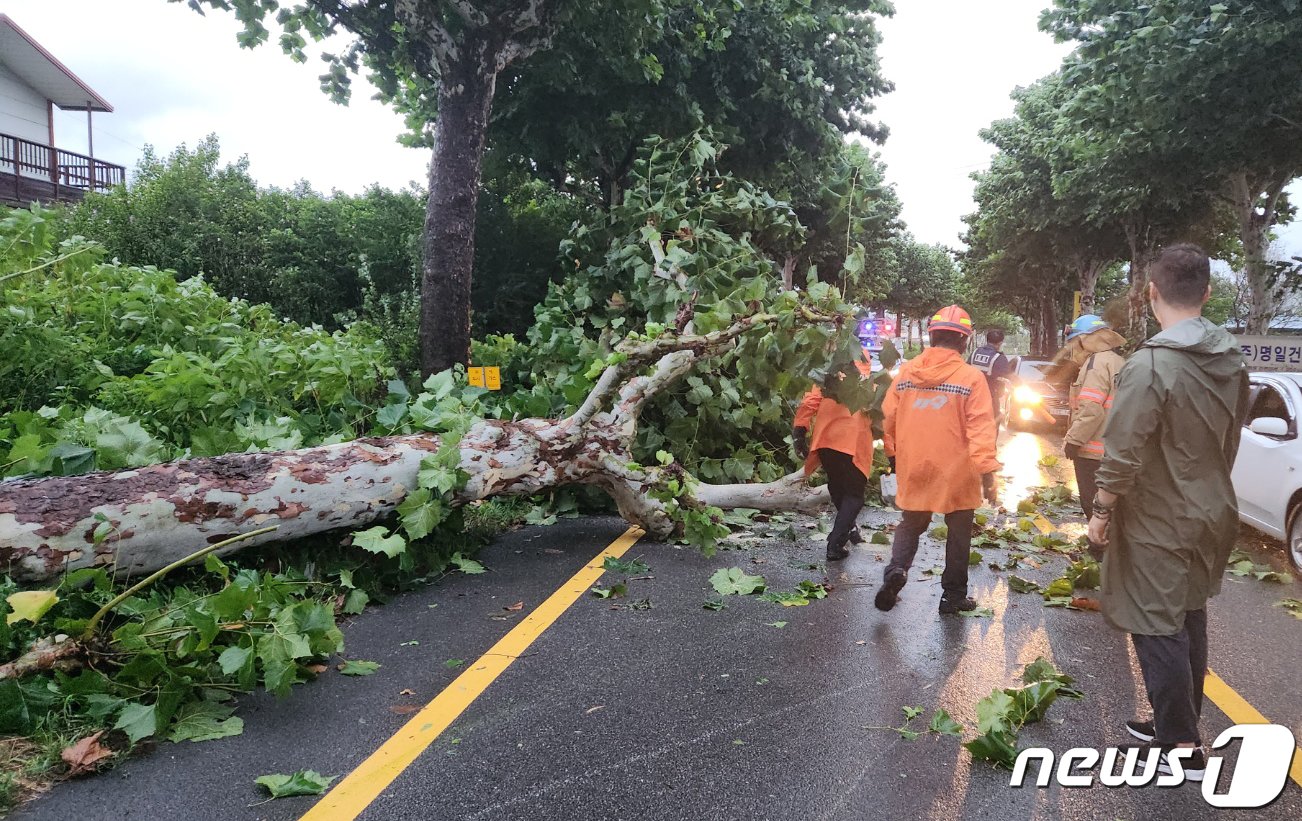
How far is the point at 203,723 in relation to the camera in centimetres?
A: 320

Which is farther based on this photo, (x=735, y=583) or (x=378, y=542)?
(x=735, y=583)

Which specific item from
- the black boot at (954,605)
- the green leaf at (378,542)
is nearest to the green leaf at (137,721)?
the green leaf at (378,542)

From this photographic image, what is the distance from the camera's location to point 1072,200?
2562 centimetres

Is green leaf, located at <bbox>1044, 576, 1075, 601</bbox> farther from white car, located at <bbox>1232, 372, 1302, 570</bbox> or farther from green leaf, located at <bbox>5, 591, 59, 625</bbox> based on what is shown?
green leaf, located at <bbox>5, 591, 59, 625</bbox>

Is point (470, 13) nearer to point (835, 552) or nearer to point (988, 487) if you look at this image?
point (835, 552)

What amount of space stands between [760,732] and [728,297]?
176 inches

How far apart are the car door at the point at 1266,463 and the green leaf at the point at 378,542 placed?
20.4 feet

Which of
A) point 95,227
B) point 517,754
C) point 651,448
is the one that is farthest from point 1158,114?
point 95,227

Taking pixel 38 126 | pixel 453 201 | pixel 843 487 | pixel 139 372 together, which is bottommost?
pixel 843 487

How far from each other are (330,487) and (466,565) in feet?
4.20

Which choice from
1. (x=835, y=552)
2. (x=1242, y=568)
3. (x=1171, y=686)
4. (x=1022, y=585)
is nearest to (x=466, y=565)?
(x=835, y=552)

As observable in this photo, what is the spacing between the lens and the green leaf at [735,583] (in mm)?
5141

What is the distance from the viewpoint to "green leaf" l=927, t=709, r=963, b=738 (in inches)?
130

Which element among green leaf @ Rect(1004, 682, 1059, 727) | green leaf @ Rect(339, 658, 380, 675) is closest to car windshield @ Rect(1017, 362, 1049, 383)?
Answer: green leaf @ Rect(1004, 682, 1059, 727)
